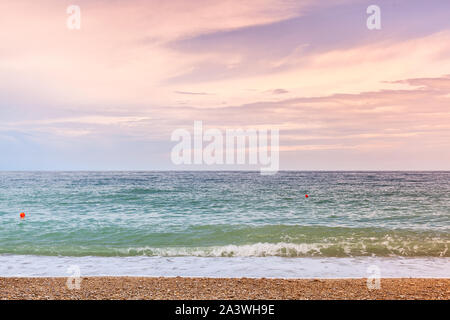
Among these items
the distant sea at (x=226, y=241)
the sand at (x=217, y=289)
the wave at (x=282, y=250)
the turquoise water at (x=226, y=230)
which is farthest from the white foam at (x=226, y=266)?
the sand at (x=217, y=289)

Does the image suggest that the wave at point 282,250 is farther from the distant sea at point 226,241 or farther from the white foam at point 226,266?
the white foam at point 226,266

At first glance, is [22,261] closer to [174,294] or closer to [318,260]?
[174,294]

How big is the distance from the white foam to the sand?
3.38ft

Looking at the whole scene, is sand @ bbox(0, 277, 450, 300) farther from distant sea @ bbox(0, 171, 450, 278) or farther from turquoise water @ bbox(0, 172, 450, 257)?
turquoise water @ bbox(0, 172, 450, 257)

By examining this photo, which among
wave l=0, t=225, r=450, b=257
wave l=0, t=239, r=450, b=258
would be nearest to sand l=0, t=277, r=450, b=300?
wave l=0, t=239, r=450, b=258

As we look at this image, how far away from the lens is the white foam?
395 inches

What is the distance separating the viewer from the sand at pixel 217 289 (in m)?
7.50

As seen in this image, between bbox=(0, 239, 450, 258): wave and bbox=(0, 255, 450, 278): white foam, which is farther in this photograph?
bbox=(0, 239, 450, 258): wave

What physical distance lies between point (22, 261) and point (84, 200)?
1853 cm

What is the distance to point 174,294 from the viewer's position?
7.65 m

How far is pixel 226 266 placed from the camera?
11.1 meters

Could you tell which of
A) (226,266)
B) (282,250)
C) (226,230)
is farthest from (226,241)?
(226,266)

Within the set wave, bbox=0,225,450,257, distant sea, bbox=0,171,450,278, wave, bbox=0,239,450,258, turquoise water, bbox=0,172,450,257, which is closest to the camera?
distant sea, bbox=0,171,450,278
